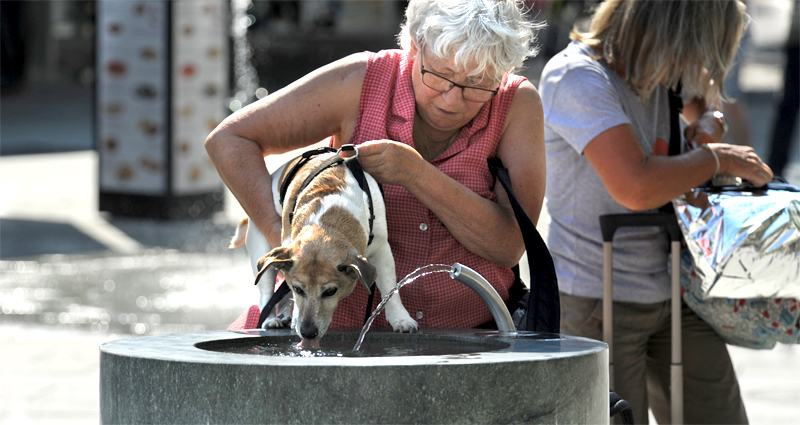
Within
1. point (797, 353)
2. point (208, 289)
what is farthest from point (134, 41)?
point (797, 353)

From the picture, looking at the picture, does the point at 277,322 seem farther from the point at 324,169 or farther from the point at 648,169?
the point at 648,169

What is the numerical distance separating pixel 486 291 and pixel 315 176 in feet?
2.05

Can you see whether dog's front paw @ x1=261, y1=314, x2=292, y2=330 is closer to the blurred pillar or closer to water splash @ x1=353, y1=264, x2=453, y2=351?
water splash @ x1=353, y1=264, x2=453, y2=351

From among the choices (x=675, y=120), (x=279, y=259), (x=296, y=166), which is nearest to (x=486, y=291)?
(x=279, y=259)

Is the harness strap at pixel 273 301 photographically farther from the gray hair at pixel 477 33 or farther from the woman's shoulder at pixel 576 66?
the woman's shoulder at pixel 576 66

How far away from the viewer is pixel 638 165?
3289 mm

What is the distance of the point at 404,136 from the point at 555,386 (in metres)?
0.99

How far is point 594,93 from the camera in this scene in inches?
131

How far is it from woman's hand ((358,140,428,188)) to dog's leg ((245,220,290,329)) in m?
0.46

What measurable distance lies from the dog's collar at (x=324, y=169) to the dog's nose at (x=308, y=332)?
0.40 meters

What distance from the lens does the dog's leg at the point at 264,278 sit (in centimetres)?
282

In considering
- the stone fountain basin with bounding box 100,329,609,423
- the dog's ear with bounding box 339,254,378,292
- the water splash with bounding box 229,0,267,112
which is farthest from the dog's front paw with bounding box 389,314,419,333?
the water splash with bounding box 229,0,267,112

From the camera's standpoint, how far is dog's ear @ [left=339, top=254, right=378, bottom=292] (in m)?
2.61

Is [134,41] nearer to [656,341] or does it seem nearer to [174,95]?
[174,95]
